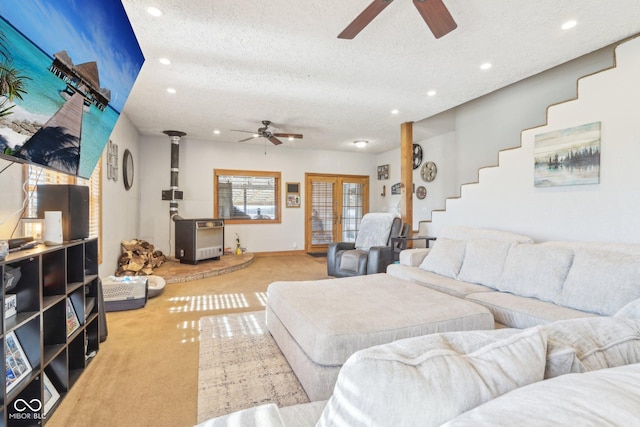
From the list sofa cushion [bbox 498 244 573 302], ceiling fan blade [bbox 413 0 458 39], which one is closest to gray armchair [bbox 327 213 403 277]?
sofa cushion [bbox 498 244 573 302]

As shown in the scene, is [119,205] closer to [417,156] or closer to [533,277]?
[533,277]

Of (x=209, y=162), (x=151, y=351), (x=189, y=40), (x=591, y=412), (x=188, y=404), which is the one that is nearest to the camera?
(x=591, y=412)

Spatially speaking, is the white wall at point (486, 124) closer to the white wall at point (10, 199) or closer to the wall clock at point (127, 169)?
the wall clock at point (127, 169)

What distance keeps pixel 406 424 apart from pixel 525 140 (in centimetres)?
389

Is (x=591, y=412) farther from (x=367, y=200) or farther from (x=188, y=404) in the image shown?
(x=367, y=200)

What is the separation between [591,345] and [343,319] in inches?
46.8

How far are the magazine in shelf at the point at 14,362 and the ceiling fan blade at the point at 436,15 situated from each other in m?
2.84

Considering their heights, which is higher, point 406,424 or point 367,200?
point 367,200

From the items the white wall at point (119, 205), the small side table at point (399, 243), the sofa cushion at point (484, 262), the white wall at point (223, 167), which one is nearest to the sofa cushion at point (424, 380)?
the sofa cushion at point (484, 262)

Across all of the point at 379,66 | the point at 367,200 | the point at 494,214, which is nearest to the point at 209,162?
the point at 367,200

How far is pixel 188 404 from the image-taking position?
5.74 ft

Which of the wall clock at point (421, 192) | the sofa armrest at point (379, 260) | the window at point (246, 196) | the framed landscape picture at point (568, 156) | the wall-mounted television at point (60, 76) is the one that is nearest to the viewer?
the wall-mounted television at point (60, 76)

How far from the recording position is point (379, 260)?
403cm

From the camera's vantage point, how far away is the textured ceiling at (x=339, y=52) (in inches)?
90.4
